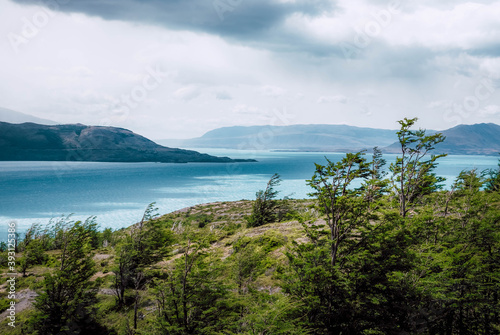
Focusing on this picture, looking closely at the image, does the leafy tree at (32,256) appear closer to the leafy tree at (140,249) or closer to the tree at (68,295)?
the leafy tree at (140,249)

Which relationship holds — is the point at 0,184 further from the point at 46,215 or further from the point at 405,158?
the point at 405,158

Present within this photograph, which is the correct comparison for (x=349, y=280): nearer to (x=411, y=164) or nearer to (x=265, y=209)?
(x=411, y=164)

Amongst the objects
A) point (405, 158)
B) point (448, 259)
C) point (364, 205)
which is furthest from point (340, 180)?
point (405, 158)

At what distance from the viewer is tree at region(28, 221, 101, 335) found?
12883 mm

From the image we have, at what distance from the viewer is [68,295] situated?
13625mm

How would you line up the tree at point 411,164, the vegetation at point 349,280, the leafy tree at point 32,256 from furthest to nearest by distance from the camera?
the leafy tree at point 32,256 → the tree at point 411,164 → the vegetation at point 349,280

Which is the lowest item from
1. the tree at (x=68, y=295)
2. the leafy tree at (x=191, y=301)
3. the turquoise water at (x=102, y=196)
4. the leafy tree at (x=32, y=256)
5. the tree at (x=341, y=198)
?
the turquoise water at (x=102, y=196)

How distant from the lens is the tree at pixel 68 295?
42.3ft

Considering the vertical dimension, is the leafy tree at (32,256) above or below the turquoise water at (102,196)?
above

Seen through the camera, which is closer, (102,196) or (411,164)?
(411,164)
